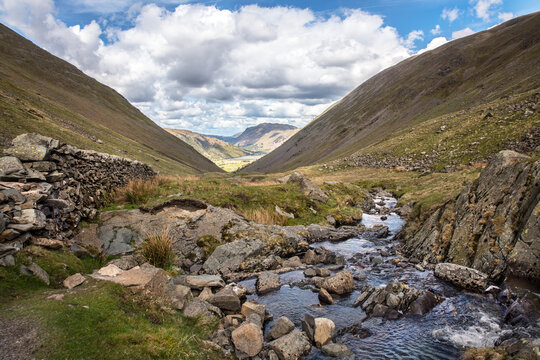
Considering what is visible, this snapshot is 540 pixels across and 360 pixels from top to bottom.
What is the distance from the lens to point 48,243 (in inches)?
393

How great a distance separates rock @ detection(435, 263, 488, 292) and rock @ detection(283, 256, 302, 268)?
7431 mm

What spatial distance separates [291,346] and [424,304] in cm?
591

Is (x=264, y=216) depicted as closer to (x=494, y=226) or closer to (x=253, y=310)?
(x=253, y=310)

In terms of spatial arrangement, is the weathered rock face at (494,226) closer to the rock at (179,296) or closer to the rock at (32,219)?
the rock at (179,296)

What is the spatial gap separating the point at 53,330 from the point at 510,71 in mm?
115690

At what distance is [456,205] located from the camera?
17.2 metres

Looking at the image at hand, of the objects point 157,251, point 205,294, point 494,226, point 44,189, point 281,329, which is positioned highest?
point 44,189

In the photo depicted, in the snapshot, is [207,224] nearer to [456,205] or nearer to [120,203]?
[120,203]

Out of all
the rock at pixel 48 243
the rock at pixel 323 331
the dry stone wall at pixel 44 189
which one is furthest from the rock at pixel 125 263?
the rock at pixel 323 331

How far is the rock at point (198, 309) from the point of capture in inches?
388

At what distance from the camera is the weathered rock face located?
11352 millimetres

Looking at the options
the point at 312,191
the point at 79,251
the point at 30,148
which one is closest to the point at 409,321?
the point at 79,251

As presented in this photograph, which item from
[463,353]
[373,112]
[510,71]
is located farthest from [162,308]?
[373,112]

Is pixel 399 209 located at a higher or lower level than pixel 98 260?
lower
